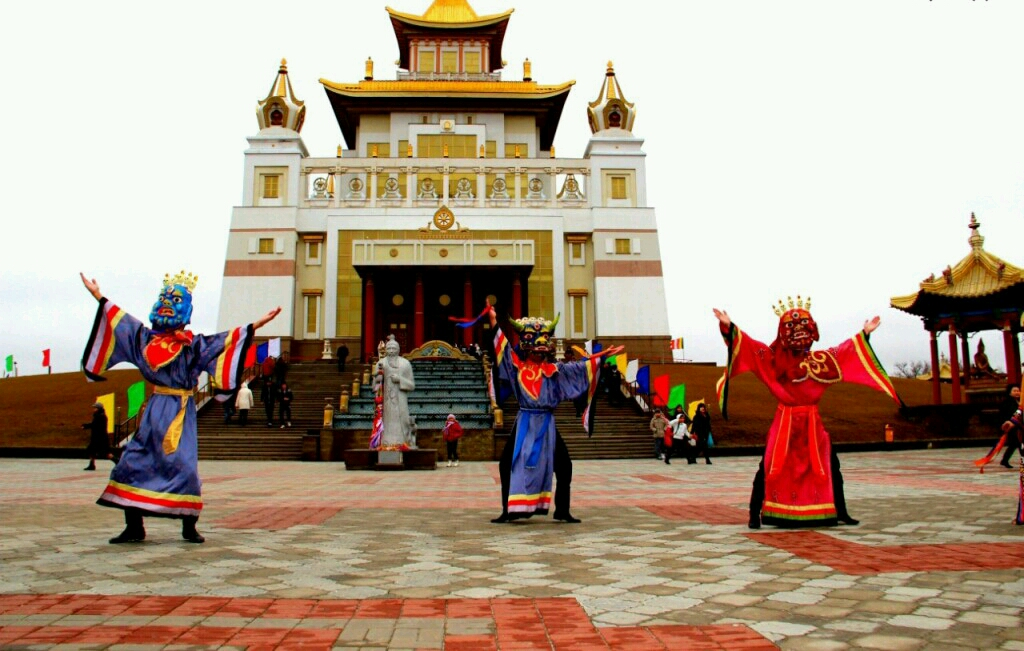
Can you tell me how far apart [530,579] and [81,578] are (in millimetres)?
2777

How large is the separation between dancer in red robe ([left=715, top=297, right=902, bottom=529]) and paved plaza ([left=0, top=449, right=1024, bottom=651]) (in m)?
0.39

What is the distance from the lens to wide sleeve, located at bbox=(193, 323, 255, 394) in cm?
717

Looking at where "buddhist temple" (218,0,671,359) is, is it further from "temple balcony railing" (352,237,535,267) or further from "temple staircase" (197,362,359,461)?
"temple staircase" (197,362,359,461)

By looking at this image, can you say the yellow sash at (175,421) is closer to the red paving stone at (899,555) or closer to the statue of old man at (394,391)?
→ the red paving stone at (899,555)

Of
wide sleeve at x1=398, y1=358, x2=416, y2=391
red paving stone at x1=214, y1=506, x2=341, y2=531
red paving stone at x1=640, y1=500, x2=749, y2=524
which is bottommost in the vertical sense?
red paving stone at x1=640, y1=500, x2=749, y2=524

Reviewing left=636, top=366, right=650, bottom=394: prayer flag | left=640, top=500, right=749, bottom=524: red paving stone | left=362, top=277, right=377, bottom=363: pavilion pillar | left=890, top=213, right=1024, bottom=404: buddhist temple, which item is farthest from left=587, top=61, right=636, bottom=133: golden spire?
left=640, top=500, right=749, bottom=524: red paving stone

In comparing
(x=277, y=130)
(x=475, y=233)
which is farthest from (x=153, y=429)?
(x=277, y=130)

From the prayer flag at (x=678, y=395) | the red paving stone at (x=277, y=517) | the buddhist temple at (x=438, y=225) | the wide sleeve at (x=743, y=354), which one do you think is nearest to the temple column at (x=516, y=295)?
the buddhist temple at (x=438, y=225)

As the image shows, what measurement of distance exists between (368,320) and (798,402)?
3227 centimetres

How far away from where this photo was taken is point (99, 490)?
12250 millimetres

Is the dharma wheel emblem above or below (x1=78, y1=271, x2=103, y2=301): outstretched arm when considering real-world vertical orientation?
above

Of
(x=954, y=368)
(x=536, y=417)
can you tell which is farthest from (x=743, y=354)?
(x=954, y=368)

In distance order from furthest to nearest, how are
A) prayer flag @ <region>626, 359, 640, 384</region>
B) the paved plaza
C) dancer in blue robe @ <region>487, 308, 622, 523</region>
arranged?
prayer flag @ <region>626, 359, 640, 384</region> → dancer in blue robe @ <region>487, 308, 622, 523</region> → the paved plaza

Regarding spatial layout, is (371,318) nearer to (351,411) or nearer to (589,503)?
(351,411)
